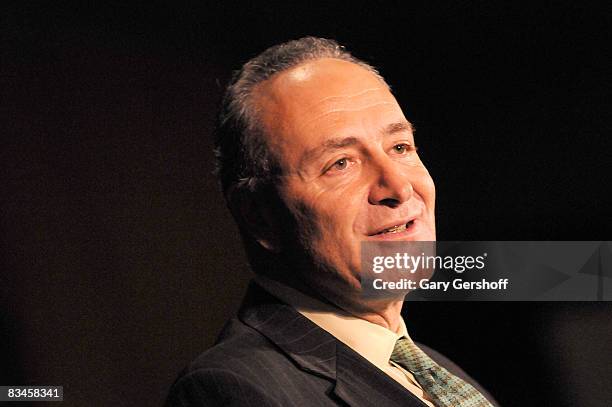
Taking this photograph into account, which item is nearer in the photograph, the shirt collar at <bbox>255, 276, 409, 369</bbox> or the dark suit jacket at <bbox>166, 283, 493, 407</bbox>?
the dark suit jacket at <bbox>166, 283, 493, 407</bbox>

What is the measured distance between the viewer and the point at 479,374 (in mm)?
2084

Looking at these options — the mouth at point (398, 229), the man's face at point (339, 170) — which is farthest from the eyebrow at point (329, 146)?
the mouth at point (398, 229)

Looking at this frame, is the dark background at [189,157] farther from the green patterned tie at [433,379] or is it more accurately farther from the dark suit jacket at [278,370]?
the dark suit jacket at [278,370]

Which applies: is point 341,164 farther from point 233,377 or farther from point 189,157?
point 189,157

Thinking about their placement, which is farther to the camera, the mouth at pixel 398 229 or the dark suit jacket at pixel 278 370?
the mouth at pixel 398 229

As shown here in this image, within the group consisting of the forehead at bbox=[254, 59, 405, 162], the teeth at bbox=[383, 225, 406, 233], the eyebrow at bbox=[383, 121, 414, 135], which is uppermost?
the forehead at bbox=[254, 59, 405, 162]

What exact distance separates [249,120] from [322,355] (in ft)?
1.43

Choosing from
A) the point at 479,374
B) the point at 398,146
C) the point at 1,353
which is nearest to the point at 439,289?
the point at 479,374

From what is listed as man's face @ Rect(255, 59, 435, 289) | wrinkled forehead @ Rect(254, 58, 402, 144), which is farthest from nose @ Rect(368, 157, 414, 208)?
wrinkled forehead @ Rect(254, 58, 402, 144)

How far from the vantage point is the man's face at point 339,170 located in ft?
5.64

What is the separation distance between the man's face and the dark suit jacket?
11cm

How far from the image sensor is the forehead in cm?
174

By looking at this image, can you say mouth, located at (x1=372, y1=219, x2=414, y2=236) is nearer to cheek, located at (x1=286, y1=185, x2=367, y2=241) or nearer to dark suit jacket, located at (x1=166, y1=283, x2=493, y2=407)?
cheek, located at (x1=286, y1=185, x2=367, y2=241)

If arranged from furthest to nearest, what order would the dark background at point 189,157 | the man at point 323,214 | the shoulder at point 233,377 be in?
the dark background at point 189,157 < the man at point 323,214 < the shoulder at point 233,377
